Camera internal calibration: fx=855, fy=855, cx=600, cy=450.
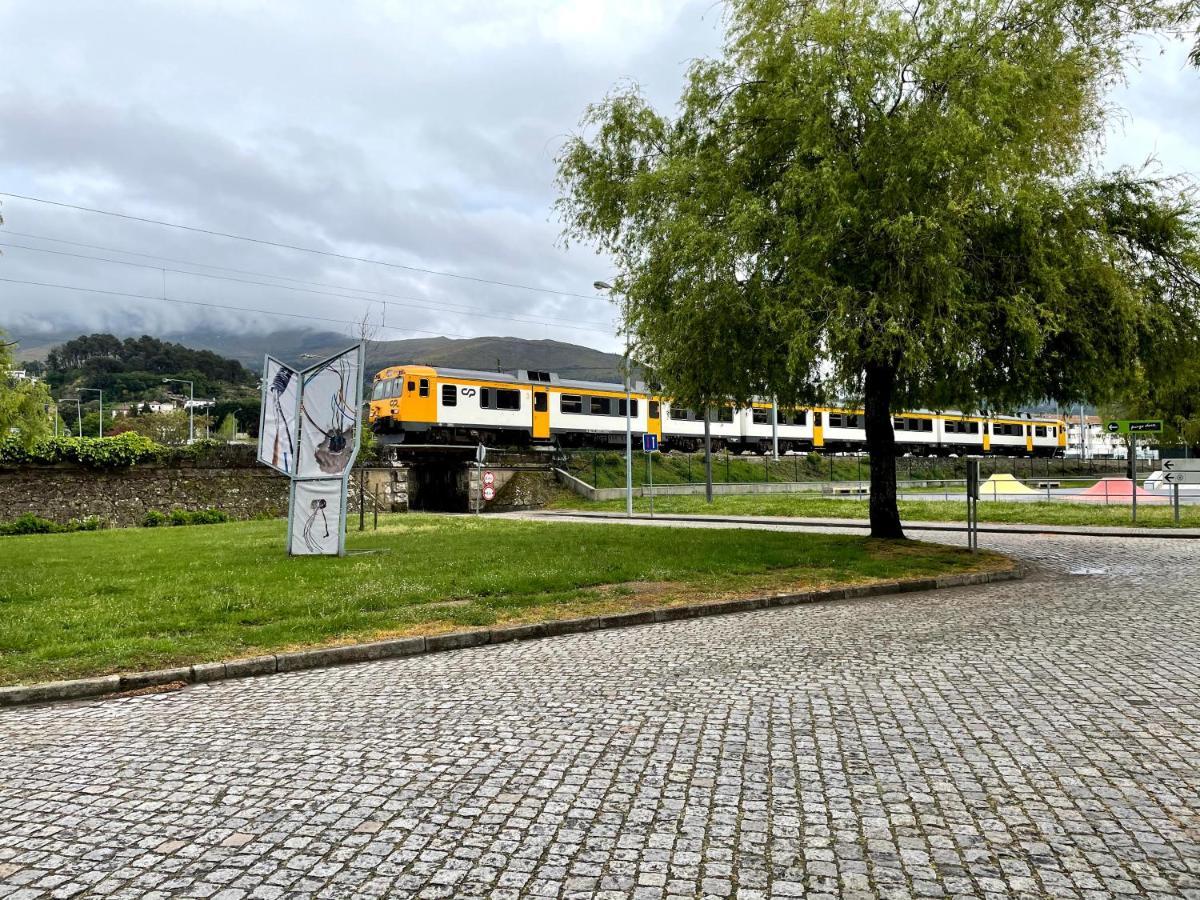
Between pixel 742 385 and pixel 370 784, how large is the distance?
12324 millimetres

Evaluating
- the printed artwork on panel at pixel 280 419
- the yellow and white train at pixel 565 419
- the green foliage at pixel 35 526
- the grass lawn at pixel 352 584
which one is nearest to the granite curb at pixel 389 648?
the grass lawn at pixel 352 584

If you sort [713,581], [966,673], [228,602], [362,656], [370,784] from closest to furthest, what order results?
[370,784], [966,673], [362,656], [228,602], [713,581]

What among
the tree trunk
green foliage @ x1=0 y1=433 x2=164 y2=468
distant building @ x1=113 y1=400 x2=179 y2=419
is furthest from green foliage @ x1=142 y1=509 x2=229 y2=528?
distant building @ x1=113 y1=400 x2=179 y2=419

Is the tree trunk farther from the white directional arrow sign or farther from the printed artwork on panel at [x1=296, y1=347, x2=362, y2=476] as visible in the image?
the white directional arrow sign

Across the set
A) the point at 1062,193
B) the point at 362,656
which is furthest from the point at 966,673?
the point at 1062,193

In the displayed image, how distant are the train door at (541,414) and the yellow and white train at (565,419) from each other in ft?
0.15

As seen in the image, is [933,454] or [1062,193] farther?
[933,454]

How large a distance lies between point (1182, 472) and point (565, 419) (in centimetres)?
2542

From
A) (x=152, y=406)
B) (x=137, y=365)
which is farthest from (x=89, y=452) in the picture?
(x=137, y=365)

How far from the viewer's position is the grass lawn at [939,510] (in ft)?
83.1

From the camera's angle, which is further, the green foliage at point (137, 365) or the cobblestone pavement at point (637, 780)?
the green foliage at point (137, 365)

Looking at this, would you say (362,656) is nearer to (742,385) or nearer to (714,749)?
(714,749)

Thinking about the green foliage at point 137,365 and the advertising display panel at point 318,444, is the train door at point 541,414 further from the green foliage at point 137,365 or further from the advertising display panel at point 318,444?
the green foliage at point 137,365

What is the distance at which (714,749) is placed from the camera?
473 centimetres
